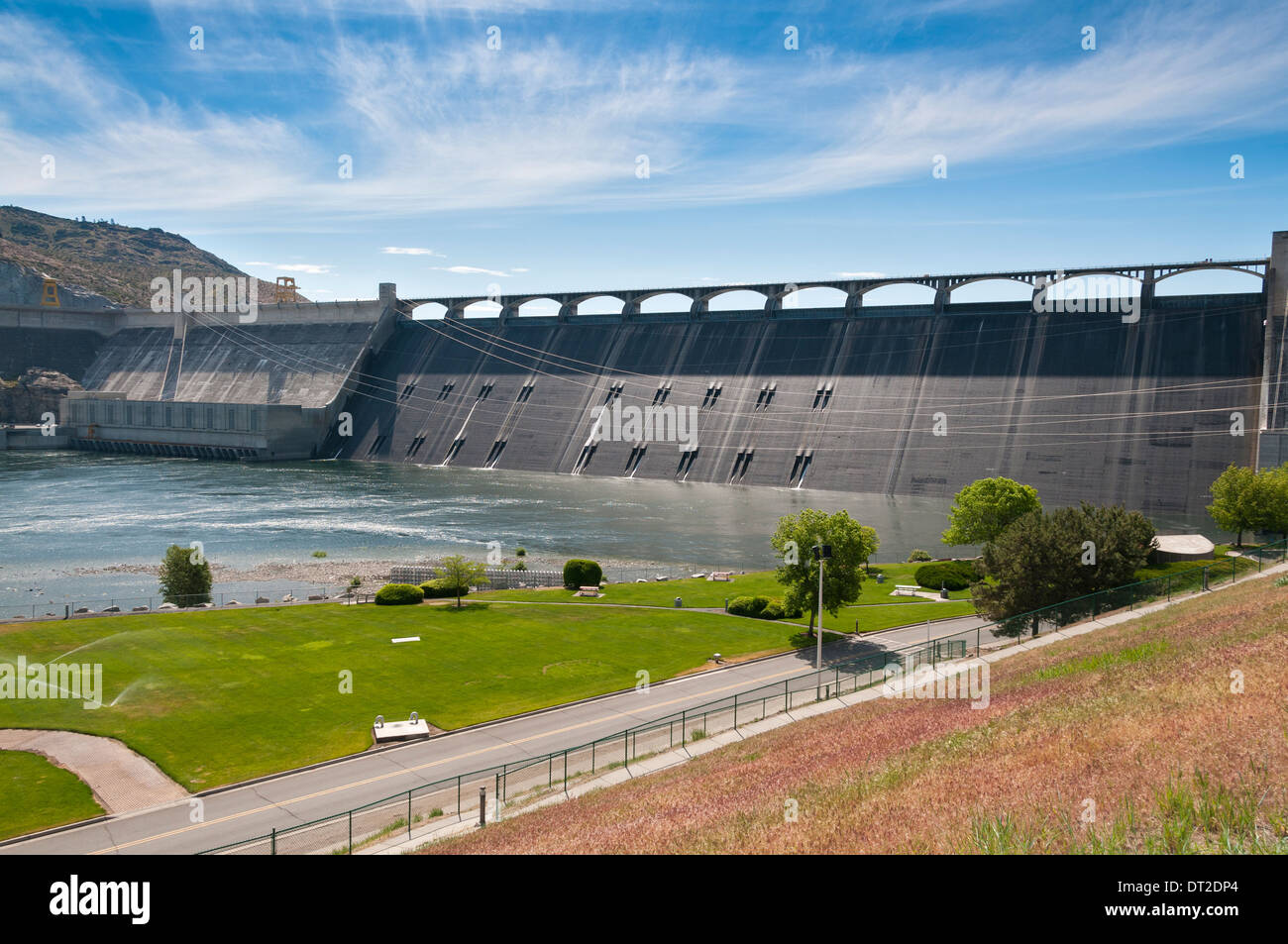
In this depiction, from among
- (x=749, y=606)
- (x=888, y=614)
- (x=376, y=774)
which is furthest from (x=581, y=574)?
(x=376, y=774)

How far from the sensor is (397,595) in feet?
133

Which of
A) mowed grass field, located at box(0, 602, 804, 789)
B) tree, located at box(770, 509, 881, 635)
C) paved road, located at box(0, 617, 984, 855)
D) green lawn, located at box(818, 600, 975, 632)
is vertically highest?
tree, located at box(770, 509, 881, 635)

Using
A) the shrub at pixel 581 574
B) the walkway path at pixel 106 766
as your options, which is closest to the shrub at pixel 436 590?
the shrub at pixel 581 574

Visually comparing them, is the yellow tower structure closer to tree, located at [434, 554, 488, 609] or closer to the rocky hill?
the rocky hill

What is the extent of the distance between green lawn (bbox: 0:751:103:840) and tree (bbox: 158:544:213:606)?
1989 centimetres

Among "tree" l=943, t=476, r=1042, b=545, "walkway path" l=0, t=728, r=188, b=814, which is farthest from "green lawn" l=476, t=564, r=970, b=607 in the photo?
"walkway path" l=0, t=728, r=188, b=814

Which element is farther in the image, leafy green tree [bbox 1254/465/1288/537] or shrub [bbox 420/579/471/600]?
leafy green tree [bbox 1254/465/1288/537]

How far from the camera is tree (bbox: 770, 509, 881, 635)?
3459 cm

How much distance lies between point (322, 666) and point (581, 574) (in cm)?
1598

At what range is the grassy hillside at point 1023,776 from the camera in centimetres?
927

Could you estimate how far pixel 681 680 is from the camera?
29.7m

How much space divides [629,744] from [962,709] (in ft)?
27.5

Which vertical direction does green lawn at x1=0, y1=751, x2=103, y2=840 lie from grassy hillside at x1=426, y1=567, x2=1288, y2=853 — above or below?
below
